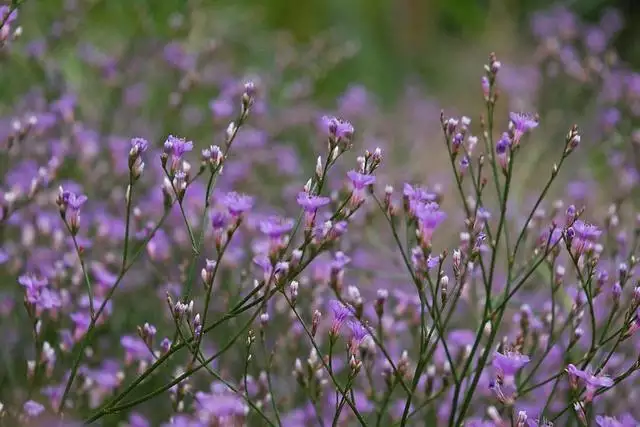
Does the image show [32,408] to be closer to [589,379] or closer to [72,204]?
[72,204]

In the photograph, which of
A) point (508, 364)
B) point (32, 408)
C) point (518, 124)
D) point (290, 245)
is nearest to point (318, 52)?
point (290, 245)

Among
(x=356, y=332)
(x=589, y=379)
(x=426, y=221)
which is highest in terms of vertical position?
(x=426, y=221)

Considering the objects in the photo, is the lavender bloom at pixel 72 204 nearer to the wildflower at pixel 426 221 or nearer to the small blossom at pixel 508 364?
the wildflower at pixel 426 221

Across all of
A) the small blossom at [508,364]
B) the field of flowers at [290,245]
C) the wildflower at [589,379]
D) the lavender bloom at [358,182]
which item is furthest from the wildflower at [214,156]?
the wildflower at [589,379]

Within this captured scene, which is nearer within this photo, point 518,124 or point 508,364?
point 508,364

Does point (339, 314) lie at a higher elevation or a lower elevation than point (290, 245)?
lower

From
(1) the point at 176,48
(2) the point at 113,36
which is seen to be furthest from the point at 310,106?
(2) the point at 113,36

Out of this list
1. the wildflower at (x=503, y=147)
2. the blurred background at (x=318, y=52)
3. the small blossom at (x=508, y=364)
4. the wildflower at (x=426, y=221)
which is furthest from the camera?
the blurred background at (x=318, y=52)

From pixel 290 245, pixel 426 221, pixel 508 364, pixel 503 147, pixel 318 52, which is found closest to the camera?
pixel 508 364

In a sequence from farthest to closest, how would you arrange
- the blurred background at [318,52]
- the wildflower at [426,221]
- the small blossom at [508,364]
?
the blurred background at [318,52] < the wildflower at [426,221] < the small blossom at [508,364]
